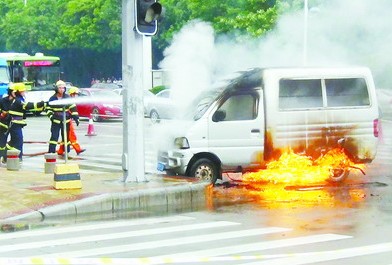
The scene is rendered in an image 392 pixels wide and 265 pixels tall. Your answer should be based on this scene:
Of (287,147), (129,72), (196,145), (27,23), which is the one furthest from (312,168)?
(27,23)

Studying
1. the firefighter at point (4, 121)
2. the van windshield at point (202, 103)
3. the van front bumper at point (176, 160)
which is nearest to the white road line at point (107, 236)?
the van front bumper at point (176, 160)

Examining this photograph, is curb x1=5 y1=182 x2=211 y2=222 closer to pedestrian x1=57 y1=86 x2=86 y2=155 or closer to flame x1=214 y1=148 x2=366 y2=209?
flame x1=214 y1=148 x2=366 y2=209

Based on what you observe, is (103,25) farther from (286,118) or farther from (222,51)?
(286,118)

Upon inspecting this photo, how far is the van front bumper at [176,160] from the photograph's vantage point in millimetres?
14258

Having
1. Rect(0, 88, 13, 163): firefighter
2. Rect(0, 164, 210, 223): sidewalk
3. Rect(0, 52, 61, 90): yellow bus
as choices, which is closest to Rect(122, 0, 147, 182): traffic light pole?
Rect(0, 164, 210, 223): sidewalk

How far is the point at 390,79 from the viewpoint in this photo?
2580 centimetres

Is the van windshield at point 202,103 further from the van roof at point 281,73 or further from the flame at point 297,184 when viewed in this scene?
the flame at point 297,184

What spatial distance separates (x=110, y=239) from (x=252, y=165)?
17.2 feet

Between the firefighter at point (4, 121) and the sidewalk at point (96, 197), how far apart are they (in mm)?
3600

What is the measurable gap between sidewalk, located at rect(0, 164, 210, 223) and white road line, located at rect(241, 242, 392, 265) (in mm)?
3894

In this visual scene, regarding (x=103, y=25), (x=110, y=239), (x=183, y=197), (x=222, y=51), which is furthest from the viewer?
(x=103, y=25)

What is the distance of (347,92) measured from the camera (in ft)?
49.7

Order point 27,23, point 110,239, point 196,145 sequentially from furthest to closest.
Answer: point 27,23 < point 196,145 < point 110,239

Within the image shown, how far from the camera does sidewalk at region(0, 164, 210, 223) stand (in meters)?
11.5
